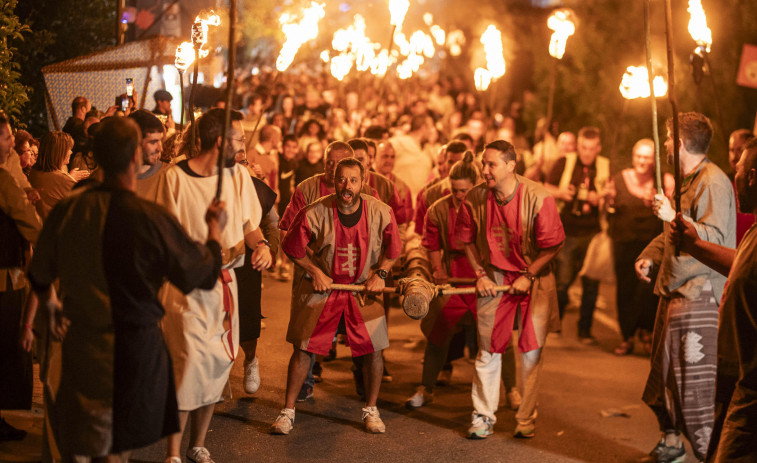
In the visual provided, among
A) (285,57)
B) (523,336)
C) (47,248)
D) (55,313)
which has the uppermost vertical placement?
(285,57)

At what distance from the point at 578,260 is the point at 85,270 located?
23.6 ft

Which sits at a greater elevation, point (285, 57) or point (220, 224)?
point (285, 57)

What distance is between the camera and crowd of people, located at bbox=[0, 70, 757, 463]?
13.1 feet

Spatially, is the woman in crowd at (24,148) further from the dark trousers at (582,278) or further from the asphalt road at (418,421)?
the dark trousers at (582,278)

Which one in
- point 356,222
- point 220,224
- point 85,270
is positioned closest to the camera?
point 85,270

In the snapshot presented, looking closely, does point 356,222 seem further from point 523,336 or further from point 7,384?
point 7,384

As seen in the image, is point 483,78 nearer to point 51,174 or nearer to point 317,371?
point 317,371

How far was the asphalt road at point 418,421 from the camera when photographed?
20.1 feet

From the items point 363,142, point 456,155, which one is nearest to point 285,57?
point 363,142

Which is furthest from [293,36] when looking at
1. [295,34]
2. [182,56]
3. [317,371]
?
[317,371]

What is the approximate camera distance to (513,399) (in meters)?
7.48

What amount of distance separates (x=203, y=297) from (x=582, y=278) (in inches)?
240

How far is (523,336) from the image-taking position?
666cm

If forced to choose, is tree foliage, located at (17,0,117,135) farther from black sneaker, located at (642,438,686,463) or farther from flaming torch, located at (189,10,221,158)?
black sneaker, located at (642,438,686,463)
